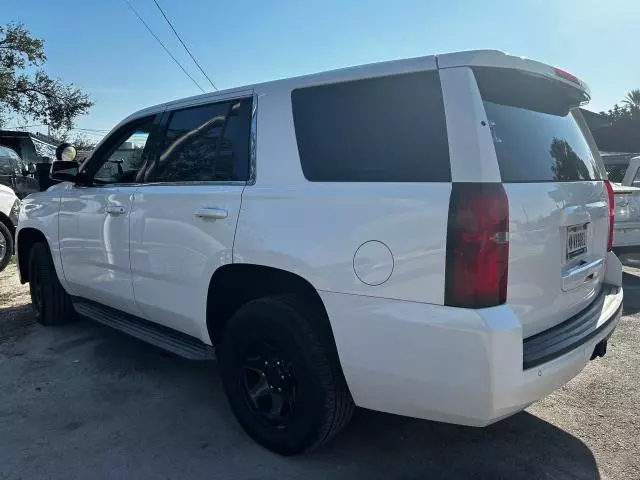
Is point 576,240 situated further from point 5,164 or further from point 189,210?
point 5,164

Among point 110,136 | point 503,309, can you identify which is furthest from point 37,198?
point 503,309

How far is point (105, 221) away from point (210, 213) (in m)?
1.30

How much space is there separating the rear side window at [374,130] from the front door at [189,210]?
481mm

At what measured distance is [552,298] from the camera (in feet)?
8.05

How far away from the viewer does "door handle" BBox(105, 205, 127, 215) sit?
3.70 meters

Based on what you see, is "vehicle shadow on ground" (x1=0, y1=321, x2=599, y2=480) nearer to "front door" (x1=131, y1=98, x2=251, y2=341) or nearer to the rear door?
"front door" (x1=131, y1=98, x2=251, y2=341)

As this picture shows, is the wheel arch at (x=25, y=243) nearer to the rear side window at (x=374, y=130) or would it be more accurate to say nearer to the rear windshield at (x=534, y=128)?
the rear side window at (x=374, y=130)

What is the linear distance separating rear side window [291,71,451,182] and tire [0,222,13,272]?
7.06 meters

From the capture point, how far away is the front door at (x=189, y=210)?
9.90ft

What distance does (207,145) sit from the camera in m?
3.33

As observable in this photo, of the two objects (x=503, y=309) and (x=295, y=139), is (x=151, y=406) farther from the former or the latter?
(x=503, y=309)

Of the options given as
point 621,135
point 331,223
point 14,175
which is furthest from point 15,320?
point 621,135

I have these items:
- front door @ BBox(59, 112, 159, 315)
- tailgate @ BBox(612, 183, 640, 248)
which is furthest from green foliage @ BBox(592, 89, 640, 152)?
front door @ BBox(59, 112, 159, 315)

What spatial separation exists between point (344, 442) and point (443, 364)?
44.1 inches
